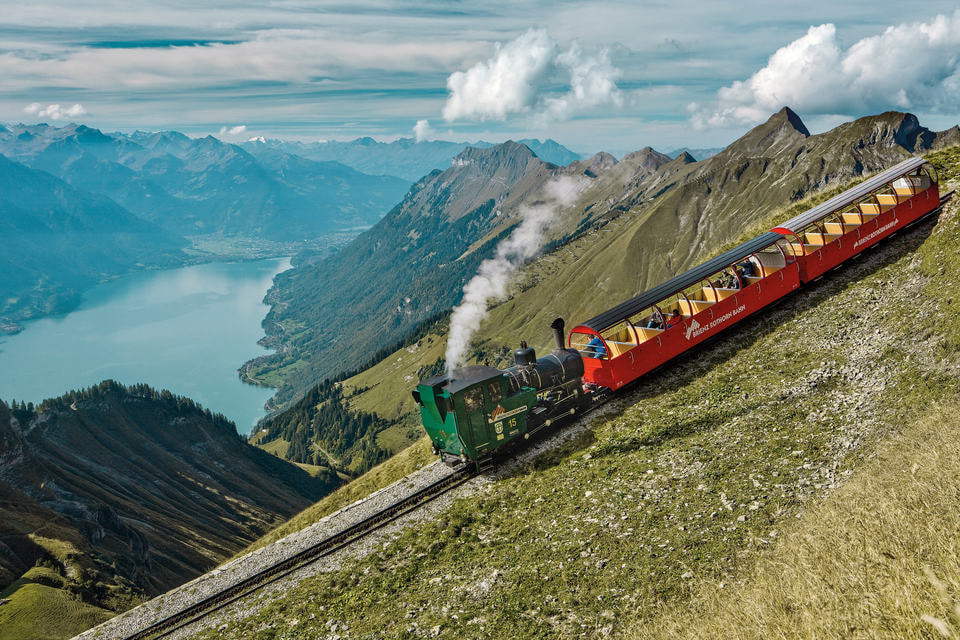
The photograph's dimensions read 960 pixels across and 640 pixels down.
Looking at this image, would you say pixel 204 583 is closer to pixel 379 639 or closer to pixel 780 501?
pixel 379 639

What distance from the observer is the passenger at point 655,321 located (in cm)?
2744

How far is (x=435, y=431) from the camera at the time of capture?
2414 cm

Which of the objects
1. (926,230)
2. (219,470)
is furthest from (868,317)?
(219,470)

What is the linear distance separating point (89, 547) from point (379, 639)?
72162 mm

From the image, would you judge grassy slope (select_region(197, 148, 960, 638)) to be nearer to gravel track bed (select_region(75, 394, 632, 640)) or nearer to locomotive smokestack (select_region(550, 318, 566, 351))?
gravel track bed (select_region(75, 394, 632, 640))

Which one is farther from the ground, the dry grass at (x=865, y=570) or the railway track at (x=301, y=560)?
the railway track at (x=301, y=560)

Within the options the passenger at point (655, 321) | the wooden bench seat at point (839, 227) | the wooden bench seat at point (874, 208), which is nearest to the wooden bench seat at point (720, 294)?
the passenger at point (655, 321)

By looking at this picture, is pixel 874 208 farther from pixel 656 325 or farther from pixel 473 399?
pixel 473 399

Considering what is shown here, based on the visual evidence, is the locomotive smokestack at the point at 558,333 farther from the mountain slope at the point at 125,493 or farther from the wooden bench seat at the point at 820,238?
the mountain slope at the point at 125,493

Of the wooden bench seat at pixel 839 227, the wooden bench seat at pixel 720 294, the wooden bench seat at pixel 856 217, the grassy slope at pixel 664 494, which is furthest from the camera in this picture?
the wooden bench seat at pixel 839 227

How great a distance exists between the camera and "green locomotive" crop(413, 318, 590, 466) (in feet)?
74.6

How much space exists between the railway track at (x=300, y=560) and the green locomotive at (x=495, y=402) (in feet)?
4.47

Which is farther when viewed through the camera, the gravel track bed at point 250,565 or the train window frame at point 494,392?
the train window frame at point 494,392

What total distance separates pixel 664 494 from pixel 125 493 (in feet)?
406
